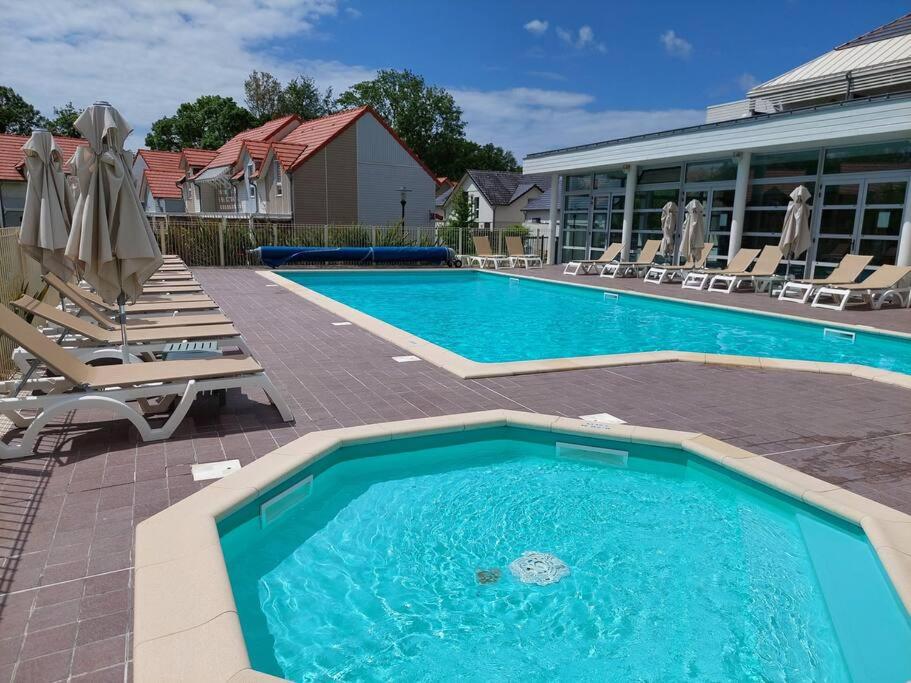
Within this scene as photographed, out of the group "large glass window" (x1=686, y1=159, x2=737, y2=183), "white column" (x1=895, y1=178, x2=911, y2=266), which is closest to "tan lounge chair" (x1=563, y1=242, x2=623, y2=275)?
"large glass window" (x1=686, y1=159, x2=737, y2=183)

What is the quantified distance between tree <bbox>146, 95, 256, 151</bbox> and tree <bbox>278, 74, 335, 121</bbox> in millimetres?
4524

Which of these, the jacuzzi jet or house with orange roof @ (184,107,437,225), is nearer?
the jacuzzi jet

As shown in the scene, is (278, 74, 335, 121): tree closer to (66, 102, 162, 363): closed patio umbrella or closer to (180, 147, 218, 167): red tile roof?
(180, 147, 218, 167): red tile roof

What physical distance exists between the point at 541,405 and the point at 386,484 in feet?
6.19

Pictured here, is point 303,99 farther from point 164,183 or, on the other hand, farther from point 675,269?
point 675,269

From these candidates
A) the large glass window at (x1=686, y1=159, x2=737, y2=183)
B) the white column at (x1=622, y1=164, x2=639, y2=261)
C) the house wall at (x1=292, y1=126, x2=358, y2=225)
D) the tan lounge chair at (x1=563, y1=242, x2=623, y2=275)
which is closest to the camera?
the large glass window at (x1=686, y1=159, x2=737, y2=183)

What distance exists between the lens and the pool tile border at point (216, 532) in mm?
2320

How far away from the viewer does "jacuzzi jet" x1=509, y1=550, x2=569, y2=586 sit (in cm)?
344

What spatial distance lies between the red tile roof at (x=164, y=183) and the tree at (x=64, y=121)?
27.5 metres

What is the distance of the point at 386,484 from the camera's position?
4531 millimetres

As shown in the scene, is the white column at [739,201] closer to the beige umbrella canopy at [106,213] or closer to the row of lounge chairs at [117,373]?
the row of lounge chairs at [117,373]

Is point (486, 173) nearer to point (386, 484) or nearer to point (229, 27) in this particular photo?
point (229, 27)

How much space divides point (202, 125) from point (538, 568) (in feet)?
210

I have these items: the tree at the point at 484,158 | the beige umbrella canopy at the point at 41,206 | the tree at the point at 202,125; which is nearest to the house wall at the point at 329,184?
the beige umbrella canopy at the point at 41,206
